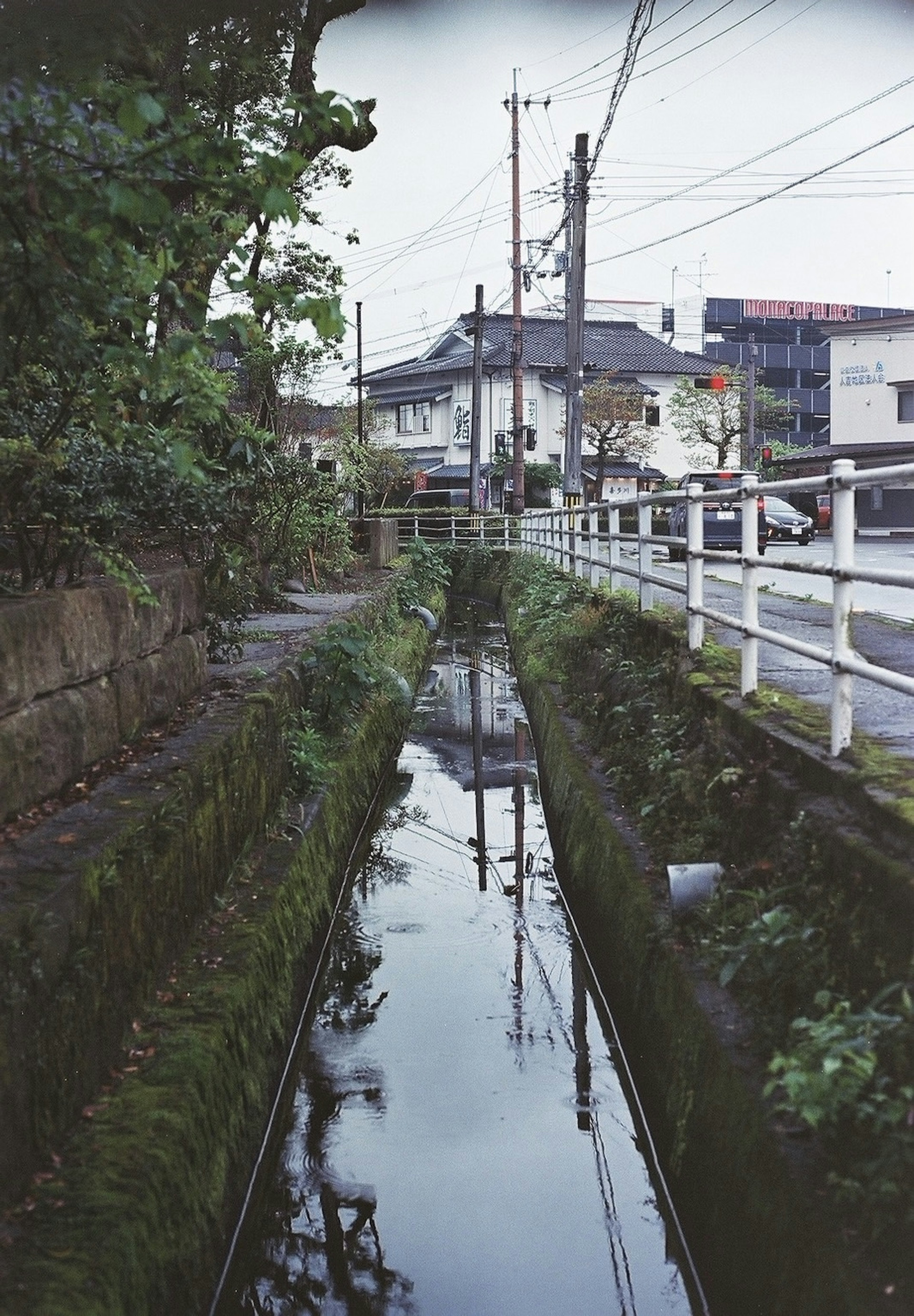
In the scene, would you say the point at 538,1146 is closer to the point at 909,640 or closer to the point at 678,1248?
the point at 678,1248

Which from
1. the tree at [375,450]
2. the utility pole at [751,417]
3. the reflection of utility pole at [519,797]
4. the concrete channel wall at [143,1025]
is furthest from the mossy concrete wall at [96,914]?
the utility pole at [751,417]

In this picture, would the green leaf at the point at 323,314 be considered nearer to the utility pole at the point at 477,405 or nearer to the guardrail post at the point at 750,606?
the guardrail post at the point at 750,606

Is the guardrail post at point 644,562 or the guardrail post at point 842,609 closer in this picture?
the guardrail post at point 842,609

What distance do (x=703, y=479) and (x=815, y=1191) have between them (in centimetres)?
1791

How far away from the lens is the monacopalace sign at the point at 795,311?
69625 mm

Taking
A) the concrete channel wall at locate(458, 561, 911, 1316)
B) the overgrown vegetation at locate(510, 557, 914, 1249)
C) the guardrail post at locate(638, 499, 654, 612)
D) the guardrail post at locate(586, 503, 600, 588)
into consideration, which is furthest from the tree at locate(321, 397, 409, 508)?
the concrete channel wall at locate(458, 561, 911, 1316)

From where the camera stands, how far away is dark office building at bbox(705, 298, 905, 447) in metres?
68.1

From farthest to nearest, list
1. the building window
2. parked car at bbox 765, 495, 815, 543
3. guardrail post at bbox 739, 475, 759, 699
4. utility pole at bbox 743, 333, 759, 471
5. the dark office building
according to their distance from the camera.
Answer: the dark office building
the building window
utility pole at bbox 743, 333, 759, 471
parked car at bbox 765, 495, 815, 543
guardrail post at bbox 739, 475, 759, 699

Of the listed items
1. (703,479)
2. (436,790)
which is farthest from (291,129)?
(703,479)

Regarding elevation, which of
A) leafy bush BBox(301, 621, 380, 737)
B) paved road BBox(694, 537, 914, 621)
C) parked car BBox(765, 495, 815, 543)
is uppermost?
parked car BBox(765, 495, 815, 543)

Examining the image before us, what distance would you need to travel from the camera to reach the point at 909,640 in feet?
25.4

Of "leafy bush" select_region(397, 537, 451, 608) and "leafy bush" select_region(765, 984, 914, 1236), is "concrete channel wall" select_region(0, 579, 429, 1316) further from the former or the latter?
"leafy bush" select_region(397, 537, 451, 608)

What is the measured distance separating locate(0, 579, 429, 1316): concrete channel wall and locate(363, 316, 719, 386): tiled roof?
4627 cm

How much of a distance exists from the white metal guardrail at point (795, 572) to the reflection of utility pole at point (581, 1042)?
1.78m
